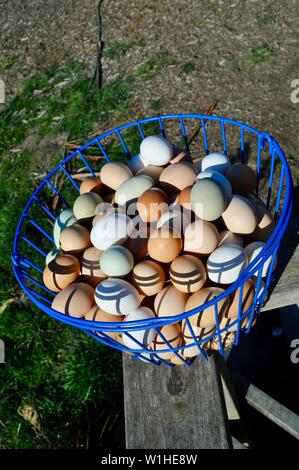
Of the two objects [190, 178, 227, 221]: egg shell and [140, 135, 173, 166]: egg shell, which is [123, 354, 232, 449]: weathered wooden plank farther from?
[140, 135, 173, 166]: egg shell

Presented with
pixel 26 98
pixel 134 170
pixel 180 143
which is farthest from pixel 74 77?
pixel 134 170

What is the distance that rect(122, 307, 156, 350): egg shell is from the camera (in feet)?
4.67

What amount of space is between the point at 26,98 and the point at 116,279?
2633mm

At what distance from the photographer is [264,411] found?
5.68 feet

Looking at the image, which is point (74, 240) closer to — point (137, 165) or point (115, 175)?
point (115, 175)

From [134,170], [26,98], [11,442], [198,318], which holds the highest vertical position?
[134,170]

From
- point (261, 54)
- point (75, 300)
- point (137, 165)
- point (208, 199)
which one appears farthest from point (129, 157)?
point (261, 54)

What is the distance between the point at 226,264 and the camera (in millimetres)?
1396

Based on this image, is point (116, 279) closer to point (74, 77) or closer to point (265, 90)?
point (265, 90)

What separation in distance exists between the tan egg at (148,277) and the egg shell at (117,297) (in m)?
0.03

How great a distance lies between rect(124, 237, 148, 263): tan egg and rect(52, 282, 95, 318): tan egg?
7.0 inches

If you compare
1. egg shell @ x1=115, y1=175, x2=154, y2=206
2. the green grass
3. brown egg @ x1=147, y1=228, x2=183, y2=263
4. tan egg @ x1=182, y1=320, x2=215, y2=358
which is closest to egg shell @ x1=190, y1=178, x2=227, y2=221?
brown egg @ x1=147, y1=228, x2=183, y2=263

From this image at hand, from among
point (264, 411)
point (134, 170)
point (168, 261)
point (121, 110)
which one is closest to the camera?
point (168, 261)

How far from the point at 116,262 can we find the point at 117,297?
113mm
